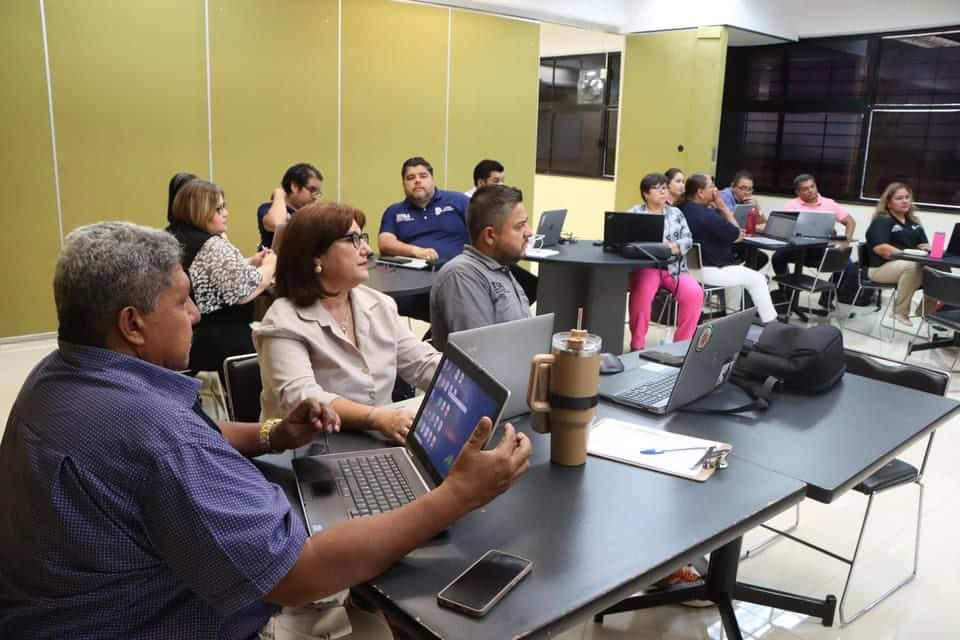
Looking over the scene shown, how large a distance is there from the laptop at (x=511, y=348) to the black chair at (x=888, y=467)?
1.19 m

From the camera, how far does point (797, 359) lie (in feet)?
7.47

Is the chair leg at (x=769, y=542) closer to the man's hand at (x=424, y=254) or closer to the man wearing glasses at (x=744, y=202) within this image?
the man's hand at (x=424, y=254)

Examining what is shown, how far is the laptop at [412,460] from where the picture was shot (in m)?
1.43

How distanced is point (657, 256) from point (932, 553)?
2.51 metres

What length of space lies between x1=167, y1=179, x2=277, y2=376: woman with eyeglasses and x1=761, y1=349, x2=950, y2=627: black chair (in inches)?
97.2

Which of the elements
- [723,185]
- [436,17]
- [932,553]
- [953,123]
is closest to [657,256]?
[932,553]

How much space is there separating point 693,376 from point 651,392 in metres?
0.16

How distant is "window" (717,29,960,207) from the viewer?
8.35m

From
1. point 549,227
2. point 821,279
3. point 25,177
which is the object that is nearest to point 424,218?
point 549,227

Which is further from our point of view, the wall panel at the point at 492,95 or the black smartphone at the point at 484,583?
the wall panel at the point at 492,95

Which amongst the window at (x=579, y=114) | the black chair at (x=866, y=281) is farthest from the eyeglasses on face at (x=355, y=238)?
the window at (x=579, y=114)

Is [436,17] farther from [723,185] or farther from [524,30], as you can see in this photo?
[723,185]

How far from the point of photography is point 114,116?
551cm

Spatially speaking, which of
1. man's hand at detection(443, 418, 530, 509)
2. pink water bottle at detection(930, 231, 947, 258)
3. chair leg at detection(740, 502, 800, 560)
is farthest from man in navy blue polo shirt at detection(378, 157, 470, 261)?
man's hand at detection(443, 418, 530, 509)
